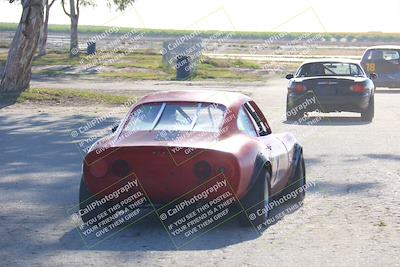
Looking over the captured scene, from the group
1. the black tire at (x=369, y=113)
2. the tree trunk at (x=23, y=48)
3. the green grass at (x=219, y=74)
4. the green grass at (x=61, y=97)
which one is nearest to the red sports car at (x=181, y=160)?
the black tire at (x=369, y=113)

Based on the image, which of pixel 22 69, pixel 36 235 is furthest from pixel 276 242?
pixel 22 69

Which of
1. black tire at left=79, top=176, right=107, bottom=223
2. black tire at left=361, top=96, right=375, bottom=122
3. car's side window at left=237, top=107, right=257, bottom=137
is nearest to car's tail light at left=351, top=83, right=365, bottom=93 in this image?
black tire at left=361, top=96, right=375, bottom=122

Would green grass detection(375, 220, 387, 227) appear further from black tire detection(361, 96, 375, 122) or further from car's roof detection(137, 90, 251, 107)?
black tire detection(361, 96, 375, 122)

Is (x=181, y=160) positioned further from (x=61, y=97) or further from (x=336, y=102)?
(x=61, y=97)

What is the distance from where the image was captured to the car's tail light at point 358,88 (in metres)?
23.6

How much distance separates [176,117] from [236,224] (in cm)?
116

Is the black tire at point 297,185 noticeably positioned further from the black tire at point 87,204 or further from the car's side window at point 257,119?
the black tire at point 87,204

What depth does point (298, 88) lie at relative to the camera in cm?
2383

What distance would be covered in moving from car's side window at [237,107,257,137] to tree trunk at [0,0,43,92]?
62.1ft

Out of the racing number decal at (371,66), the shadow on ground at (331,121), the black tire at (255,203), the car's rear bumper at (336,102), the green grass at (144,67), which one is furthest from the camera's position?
the green grass at (144,67)

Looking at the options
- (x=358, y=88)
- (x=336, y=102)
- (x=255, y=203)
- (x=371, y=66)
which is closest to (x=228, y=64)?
(x=371, y=66)

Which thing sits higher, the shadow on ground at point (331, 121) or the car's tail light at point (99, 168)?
the car's tail light at point (99, 168)

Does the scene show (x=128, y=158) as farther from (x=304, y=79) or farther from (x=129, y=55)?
(x=129, y=55)

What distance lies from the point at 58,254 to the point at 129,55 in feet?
197
